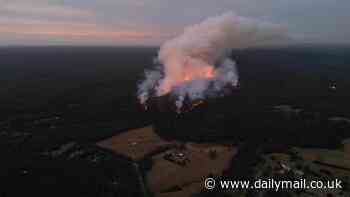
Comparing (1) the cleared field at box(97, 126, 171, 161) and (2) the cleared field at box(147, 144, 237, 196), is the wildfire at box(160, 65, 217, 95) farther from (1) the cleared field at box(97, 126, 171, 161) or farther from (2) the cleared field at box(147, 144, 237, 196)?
(2) the cleared field at box(147, 144, 237, 196)

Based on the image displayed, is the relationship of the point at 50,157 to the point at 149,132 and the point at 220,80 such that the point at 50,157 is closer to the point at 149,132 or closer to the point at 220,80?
the point at 149,132

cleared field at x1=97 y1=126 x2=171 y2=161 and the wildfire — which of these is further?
the wildfire

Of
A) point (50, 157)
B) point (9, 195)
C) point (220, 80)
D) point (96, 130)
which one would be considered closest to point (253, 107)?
point (220, 80)

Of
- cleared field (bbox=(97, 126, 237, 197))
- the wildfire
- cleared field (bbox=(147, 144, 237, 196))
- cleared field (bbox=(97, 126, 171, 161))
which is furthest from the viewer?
the wildfire

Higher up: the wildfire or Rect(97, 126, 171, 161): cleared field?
the wildfire

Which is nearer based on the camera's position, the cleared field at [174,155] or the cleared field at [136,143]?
the cleared field at [174,155]

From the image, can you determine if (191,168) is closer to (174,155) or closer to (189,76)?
(174,155)

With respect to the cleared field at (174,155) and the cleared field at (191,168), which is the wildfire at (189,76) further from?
the cleared field at (191,168)

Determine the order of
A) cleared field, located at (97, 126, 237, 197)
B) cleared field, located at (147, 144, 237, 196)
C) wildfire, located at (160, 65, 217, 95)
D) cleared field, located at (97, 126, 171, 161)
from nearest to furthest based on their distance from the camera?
cleared field, located at (97, 126, 237, 197), cleared field, located at (147, 144, 237, 196), cleared field, located at (97, 126, 171, 161), wildfire, located at (160, 65, 217, 95)

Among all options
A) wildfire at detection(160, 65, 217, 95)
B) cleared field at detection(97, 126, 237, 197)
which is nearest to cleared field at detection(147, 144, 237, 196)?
cleared field at detection(97, 126, 237, 197)

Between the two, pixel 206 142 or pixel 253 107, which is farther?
pixel 253 107


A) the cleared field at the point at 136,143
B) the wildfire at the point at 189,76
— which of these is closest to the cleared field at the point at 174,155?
the cleared field at the point at 136,143
